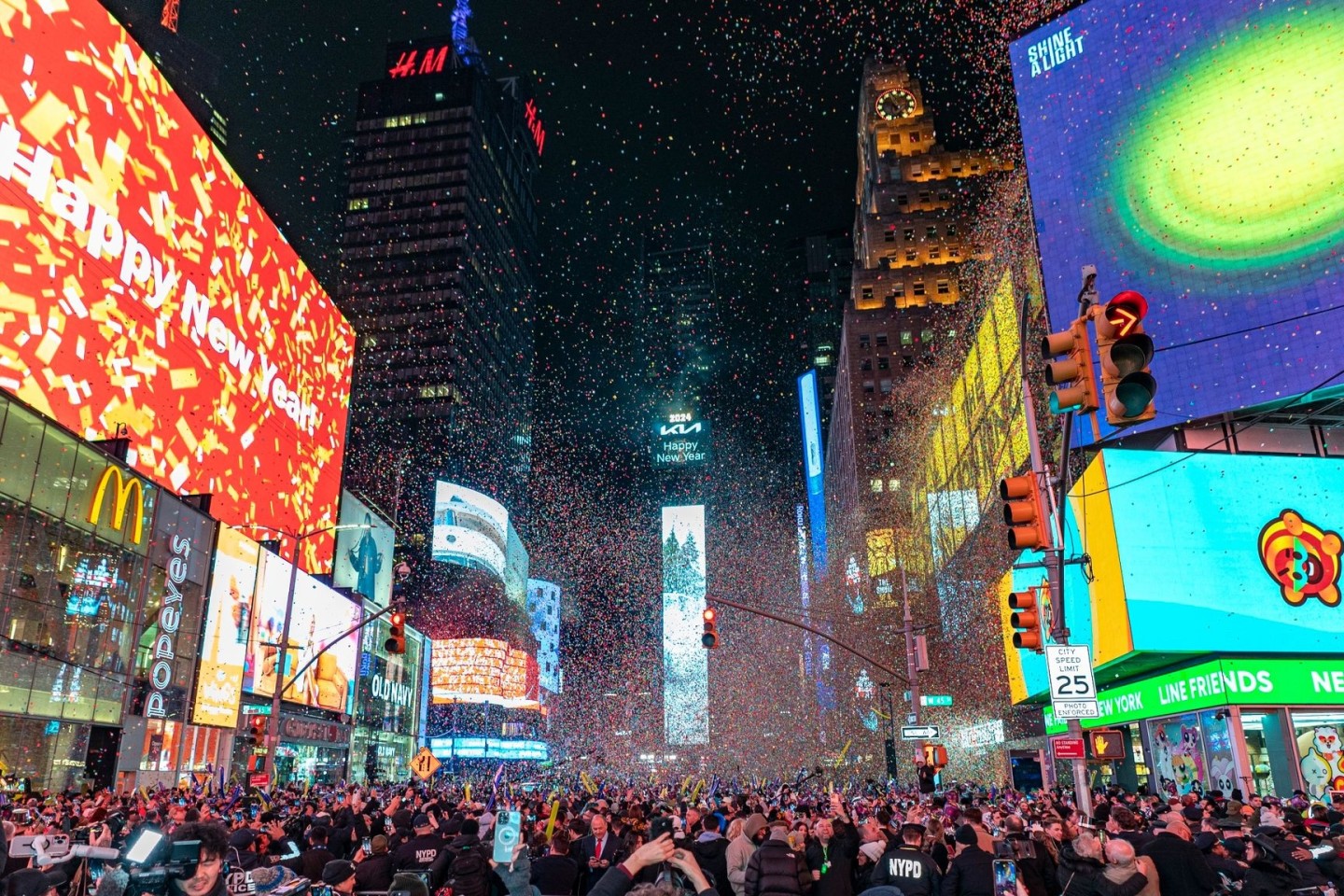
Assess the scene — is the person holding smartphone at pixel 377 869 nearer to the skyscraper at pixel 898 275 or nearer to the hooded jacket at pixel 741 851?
the hooded jacket at pixel 741 851

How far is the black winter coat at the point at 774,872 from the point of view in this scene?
952 centimetres

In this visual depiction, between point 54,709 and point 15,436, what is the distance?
9159 millimetres

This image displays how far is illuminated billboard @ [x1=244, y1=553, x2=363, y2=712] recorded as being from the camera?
47531 mm

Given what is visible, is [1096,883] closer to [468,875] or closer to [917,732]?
[468,875]

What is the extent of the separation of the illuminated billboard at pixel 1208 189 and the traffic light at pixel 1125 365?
89.2 ft

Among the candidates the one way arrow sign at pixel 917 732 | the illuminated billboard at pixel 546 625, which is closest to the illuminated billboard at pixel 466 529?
the illuminated billboard at pixel 546 625

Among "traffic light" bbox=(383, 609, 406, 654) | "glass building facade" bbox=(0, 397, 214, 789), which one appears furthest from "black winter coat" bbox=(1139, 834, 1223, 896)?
"glass building facade" bbox=(0, 397, 214, 789)

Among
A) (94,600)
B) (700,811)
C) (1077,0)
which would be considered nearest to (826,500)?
(1077,0)

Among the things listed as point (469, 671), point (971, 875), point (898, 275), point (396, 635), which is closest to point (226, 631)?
point (396, 635)

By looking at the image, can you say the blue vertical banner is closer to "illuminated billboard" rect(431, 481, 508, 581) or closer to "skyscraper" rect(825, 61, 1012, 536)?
"skyscraper" rect(825, 61, 1012, 536)

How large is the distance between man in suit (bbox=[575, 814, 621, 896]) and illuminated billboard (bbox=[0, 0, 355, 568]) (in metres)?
29.8

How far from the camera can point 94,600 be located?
109ft

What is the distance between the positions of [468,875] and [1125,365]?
28.2 feet

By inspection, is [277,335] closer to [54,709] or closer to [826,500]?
[54,709]
